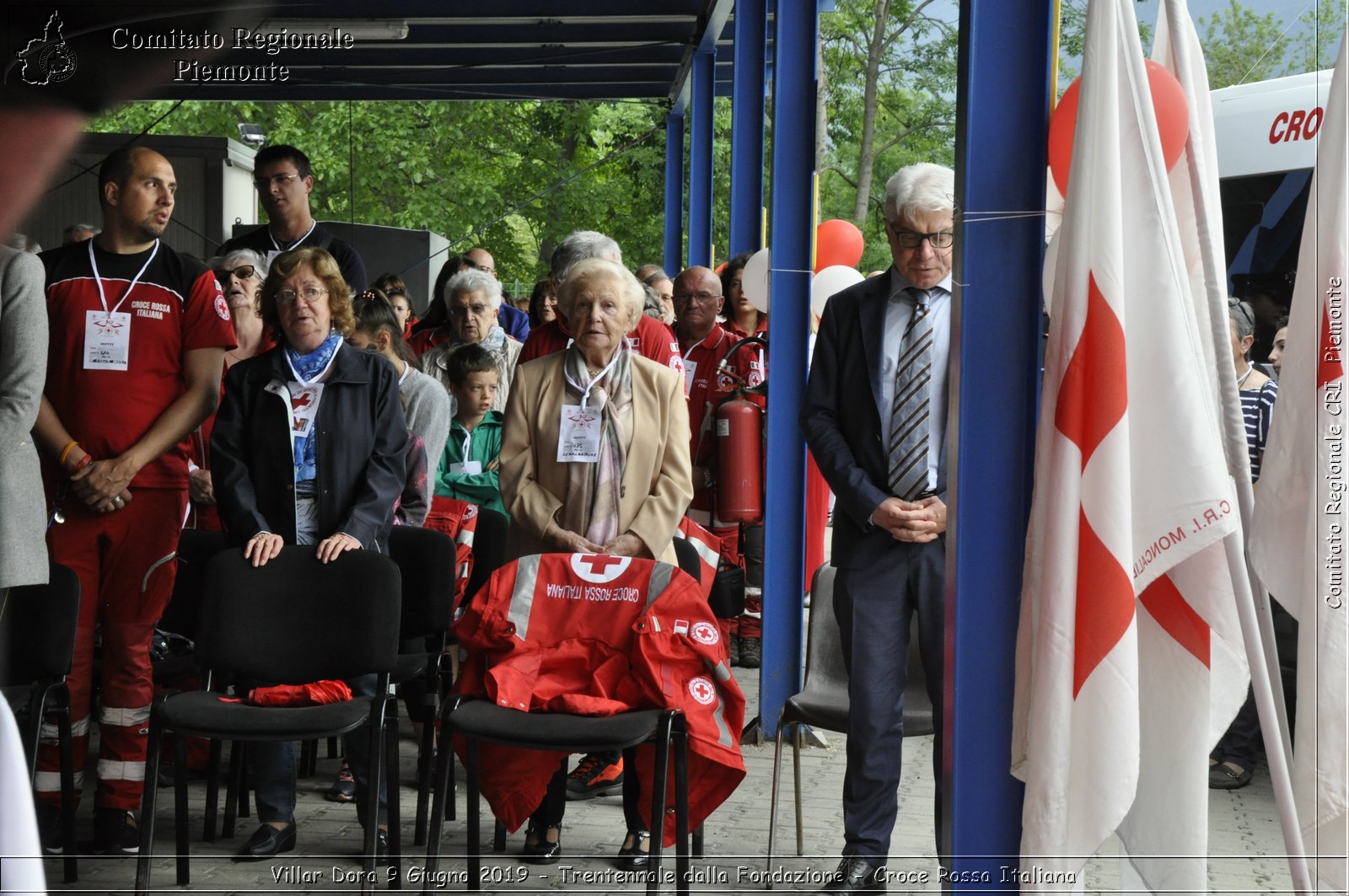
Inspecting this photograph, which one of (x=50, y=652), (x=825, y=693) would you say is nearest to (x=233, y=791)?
(x=50, y=652)

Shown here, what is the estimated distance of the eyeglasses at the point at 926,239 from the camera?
11.7ft

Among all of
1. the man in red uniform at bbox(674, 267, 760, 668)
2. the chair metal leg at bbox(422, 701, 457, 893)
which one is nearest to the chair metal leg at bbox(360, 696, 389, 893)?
the chair metal leg at bbox(422, 701, 457, 893)

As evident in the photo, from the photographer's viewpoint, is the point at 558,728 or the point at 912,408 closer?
the point at 558,728

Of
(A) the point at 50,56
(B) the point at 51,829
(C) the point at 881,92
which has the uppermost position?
(C) the point at 881,92

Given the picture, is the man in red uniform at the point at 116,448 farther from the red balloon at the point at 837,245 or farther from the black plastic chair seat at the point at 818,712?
the red balloon at the point at 837,245

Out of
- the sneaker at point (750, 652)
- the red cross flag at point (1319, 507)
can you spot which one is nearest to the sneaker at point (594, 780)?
the sneaker at point (750, 652)

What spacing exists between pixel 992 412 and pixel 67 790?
2.88 m

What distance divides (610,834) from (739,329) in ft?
12.9

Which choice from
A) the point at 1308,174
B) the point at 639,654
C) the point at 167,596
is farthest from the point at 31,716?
the point at 1308,174

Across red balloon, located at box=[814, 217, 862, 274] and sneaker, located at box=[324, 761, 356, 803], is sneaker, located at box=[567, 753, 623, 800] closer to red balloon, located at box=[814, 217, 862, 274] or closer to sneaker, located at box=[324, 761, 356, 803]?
sneaker, located at box=[324, 761, 356, 803]

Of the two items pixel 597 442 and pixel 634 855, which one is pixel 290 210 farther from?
pixel 634 855

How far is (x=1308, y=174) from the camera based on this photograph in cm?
647

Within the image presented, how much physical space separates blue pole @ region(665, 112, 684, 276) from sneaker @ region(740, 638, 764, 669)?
25.5 feet

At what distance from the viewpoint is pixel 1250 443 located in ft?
15.6
